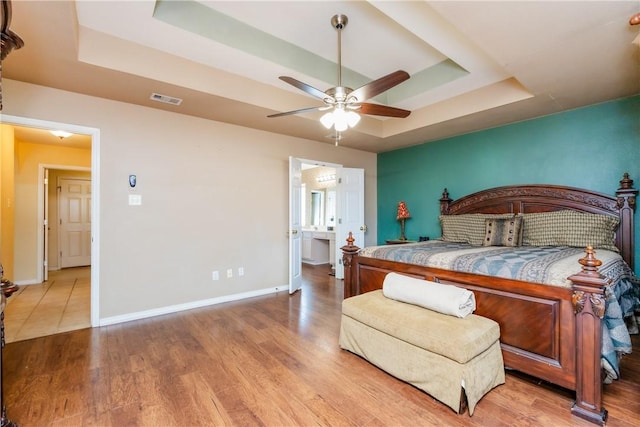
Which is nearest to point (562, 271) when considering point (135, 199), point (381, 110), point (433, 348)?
point (433, 348)

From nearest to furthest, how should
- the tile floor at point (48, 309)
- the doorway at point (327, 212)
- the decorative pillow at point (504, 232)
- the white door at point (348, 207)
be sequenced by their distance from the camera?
the tile floor at point (48, 309) < the decorative pillow at point (504, 232) < the doorway at point (327, 212) < the white door at point (348, 207)

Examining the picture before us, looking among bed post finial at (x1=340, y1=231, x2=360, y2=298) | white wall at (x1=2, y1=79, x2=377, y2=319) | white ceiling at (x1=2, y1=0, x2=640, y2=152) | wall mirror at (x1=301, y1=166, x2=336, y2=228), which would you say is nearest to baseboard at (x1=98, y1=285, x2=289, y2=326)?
white wall at (x1=2, y1=79, x2=377, y2=319)

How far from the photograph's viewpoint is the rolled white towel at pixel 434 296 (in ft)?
7.14

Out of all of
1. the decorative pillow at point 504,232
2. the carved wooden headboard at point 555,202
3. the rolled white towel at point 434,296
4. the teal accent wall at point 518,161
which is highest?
the teal accent wall at point 518,161

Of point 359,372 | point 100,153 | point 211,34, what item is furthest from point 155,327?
point 211,34

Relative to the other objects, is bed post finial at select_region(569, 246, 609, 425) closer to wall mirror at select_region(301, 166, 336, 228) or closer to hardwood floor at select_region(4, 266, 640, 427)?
hardwood floor at select_region(4, 266, 640, 427)

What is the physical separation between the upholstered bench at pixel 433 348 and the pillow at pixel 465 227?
Answer: 2.12 metres

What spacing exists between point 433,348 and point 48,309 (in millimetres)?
4628

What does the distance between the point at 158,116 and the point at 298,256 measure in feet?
8.99

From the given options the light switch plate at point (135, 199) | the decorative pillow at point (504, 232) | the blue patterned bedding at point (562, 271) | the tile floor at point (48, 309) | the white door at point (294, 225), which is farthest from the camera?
the white door at point (294, 225)

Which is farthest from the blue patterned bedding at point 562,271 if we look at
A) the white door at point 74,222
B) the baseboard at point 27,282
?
the white door at point 74,222

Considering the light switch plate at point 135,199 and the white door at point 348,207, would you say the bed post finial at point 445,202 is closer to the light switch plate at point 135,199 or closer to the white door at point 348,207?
the white door at point 348,207

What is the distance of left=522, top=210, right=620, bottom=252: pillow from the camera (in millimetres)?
3285

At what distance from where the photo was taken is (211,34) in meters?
2.78
